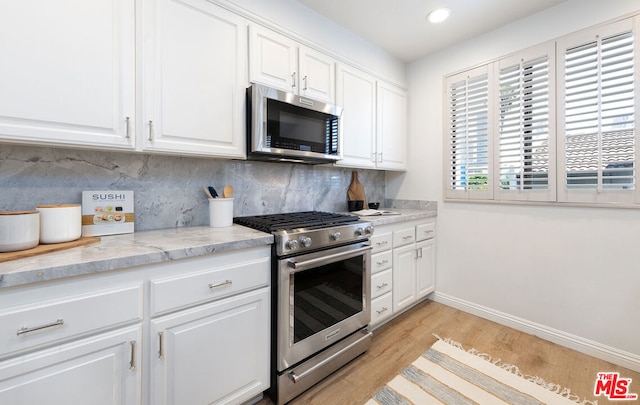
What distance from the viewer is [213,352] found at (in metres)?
1.28

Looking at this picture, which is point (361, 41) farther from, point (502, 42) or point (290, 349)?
point (290, 349)

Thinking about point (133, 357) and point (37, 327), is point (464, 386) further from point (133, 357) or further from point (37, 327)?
point (37, 327)

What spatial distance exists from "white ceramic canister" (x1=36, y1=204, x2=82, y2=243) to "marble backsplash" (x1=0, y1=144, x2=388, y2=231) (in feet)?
0.83

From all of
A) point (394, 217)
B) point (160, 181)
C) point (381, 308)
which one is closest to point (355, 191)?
point (394, 217)

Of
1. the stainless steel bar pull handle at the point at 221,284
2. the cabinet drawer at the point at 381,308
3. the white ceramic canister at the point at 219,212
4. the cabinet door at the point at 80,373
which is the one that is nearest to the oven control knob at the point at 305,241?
the stainless steel bar pull handle at the point at 221,284

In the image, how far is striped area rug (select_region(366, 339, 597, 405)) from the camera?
4.99ft

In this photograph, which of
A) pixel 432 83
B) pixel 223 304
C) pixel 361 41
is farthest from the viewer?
pixel 432 83

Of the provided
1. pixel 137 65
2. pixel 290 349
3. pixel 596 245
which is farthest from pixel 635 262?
pixel 137 65

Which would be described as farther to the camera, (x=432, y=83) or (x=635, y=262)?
(x=432, y=83)

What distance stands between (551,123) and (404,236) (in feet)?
4.63

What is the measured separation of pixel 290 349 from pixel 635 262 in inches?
91.3

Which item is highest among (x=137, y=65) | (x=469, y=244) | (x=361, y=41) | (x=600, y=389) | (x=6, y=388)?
(x=361, y=41)

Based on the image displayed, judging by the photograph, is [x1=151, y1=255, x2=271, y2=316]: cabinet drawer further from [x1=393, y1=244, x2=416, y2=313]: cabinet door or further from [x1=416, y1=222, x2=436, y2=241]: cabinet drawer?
[x1=416, y1=222, x2=436, y2=241]: cabinet drawer

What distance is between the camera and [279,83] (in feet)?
6.12
